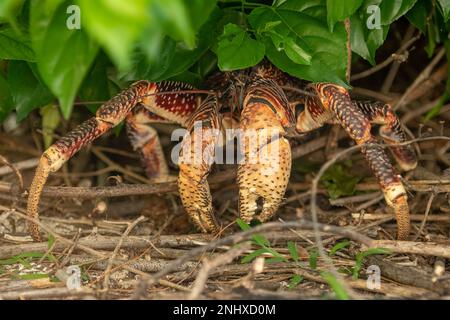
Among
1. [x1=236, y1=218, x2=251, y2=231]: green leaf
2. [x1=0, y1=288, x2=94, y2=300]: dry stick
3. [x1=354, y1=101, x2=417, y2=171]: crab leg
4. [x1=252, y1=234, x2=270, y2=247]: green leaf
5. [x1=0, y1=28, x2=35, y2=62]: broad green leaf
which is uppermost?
[x1=0, y1=28, x2=35, y2=62]: broad green leaf

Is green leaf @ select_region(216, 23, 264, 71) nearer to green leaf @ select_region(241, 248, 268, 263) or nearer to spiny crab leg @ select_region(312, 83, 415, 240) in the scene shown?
spiny crab leg @ select_region(312, 83, 415, 240)

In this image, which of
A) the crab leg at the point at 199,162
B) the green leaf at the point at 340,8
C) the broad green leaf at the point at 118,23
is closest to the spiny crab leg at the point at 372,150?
the green leaf at the point at 340,8

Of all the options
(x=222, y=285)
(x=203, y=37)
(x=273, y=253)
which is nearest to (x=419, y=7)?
(x=203, y=37)

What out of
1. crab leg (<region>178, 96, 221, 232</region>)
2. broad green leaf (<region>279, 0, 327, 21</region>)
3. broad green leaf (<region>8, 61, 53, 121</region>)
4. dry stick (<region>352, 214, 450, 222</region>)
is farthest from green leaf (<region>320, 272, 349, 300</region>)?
broad green leaf (<region>8, 61, 53, 121</region>)

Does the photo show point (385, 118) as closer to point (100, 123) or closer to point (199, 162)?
point (199, 162)

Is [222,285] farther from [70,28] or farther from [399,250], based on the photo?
[70,28]

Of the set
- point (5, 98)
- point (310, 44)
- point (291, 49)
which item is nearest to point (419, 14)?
point (310, 44)
